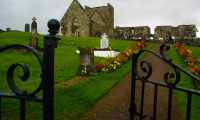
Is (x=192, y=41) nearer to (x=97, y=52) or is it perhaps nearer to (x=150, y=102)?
(x=97, y=52)

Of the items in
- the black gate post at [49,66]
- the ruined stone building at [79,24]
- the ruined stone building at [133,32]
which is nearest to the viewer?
the black gate post at [49,66]

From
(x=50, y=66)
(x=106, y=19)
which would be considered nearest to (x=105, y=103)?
(x=50, y=66)

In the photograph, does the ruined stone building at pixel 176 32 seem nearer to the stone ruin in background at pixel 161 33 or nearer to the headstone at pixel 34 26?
the stone ruin in background at pixel 161 33

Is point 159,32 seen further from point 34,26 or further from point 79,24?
point 34,26

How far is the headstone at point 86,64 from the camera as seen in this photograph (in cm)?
1026

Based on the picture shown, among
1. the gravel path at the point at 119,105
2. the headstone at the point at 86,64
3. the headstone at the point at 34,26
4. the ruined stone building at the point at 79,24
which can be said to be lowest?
the gravel path at the point at 119,105

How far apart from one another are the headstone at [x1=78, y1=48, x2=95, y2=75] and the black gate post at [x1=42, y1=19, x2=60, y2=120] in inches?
333

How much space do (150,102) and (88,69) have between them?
14.4 ft

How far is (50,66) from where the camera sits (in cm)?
168

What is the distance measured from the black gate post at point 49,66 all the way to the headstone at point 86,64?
333 inches

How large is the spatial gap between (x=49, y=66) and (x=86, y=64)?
874 cm

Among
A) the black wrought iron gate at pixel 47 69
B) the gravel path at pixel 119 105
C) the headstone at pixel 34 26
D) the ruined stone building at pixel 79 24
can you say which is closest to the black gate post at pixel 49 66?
the black wrought iron gate at pixel 47 69

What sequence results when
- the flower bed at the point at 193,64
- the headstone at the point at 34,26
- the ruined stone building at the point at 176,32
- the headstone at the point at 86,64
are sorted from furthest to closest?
the ruined stone building at the point at 176,32 → the headstone at the point at 34,26 → the headstone at the point at 86,64 → the flower bed at the point at 193,64

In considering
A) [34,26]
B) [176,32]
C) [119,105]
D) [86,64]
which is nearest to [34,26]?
[34,26]
